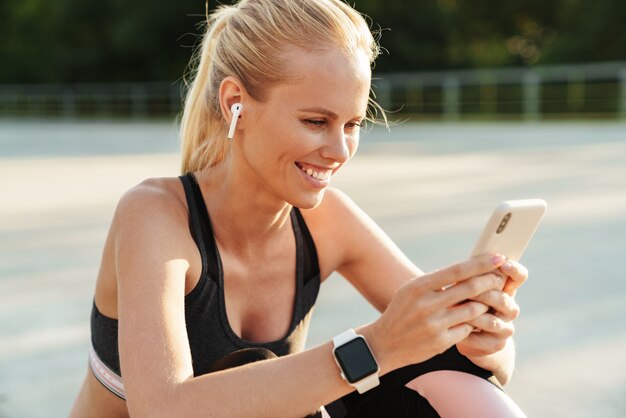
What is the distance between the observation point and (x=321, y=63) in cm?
193

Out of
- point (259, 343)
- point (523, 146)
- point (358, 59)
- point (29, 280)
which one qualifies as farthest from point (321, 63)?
point (523, 146)

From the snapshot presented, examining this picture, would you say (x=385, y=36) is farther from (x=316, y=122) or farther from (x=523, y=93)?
(x=316, y=122)

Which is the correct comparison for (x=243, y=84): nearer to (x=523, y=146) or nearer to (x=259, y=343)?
(x=259, y=343)

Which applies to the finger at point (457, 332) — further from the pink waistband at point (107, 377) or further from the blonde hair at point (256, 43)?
the pink waistband at point (107, 377)

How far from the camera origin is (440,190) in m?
8.04

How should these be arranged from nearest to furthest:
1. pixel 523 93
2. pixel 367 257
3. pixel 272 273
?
1. pixel 272 273
2. pixel 367 257
3. pixel 523 93

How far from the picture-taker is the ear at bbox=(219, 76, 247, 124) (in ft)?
6.66

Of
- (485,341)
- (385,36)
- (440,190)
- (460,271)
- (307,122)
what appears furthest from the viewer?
(385,36)

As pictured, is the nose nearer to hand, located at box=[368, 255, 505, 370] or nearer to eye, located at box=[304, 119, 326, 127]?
eye, located at box=[304, 119, 326, 127]

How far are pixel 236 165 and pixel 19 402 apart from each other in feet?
5.02

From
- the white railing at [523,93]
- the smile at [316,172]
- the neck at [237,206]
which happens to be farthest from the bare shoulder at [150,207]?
the white railing at [523,93]

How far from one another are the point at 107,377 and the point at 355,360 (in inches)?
27.3

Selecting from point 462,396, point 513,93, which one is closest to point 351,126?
point 462,396

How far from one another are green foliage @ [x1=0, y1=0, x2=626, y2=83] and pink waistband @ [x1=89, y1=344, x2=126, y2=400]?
28.0 metres
